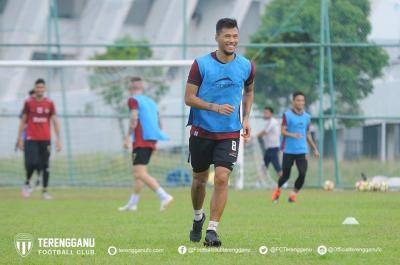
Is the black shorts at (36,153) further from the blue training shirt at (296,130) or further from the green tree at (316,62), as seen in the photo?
the green tree at (316,62)

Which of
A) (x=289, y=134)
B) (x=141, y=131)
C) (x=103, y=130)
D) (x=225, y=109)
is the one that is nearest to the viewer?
(x=225, y=109)

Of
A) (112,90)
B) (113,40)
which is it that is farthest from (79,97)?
(113,40)

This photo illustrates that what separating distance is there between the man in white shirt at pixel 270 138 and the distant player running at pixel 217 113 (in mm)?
13880

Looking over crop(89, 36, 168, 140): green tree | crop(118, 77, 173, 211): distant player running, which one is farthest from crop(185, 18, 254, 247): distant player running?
crop(89, 36, 168, 140): green tree

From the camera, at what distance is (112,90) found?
2648 centimetres

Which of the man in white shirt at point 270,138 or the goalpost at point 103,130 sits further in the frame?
the goalpost at point 103,130

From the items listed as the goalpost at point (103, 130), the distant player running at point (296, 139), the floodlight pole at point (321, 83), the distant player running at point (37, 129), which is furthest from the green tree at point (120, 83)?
the distant player running at point (296, 139)

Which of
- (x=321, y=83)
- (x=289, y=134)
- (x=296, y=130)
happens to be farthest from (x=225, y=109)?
(x=321, y=83)

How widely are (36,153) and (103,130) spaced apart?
606cm

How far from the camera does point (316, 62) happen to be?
25.0 m

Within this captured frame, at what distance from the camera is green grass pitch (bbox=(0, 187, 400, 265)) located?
888cm

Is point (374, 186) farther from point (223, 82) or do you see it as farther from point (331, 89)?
point (223, 82)

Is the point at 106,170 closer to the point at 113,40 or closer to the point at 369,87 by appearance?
the point at 369,87

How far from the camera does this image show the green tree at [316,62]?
80.6 feet
